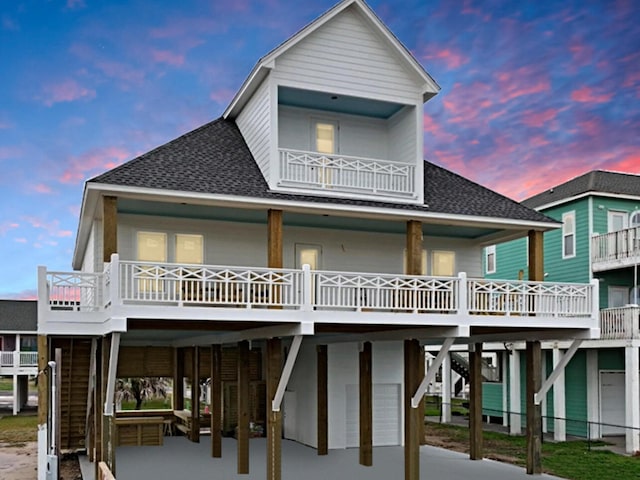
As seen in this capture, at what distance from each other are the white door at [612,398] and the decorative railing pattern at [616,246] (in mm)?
4920

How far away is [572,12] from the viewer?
24.0 meters

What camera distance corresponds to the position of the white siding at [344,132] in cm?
2027

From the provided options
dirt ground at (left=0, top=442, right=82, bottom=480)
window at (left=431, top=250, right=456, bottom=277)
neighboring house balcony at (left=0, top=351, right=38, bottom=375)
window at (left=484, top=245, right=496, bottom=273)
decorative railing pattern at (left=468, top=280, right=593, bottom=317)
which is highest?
window at (left=484, top=245, right=496, bottom=273)

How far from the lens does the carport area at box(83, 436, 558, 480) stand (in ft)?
63.2

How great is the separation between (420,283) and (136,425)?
13262 mm

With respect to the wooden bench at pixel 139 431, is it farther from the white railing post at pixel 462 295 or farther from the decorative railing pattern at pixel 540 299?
the white railing post at pixel 462 295

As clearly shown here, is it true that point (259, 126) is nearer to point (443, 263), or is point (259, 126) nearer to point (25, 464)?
point (443, 263)

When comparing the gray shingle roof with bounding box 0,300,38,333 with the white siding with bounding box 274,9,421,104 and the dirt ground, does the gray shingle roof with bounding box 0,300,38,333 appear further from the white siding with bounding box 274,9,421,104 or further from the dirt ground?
the white siding with bounding box 274,9,421,104

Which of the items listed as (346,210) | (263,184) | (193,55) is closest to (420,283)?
(346,210)

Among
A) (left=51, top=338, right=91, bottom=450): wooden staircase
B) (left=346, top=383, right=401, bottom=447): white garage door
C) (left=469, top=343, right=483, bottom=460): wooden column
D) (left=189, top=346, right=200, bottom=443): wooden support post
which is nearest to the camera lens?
(left=469, top=343, right=483, bottom=460): wooden column

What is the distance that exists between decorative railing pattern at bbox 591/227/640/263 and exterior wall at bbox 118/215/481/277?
766 centimetres

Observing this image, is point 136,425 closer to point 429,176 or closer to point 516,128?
point 429,176

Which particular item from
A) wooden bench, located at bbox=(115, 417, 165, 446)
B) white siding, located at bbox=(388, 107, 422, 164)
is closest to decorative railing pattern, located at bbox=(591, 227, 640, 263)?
white siding, located at bbox=(388, 107, 422, 164)

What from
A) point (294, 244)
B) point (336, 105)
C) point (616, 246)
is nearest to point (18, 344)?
point (294, 244)
